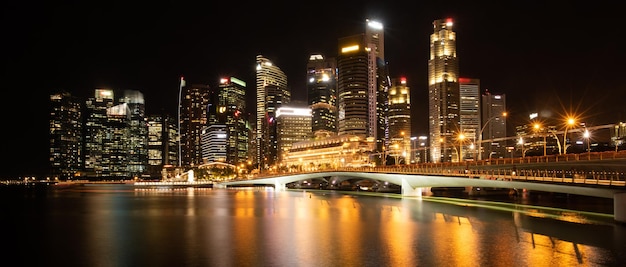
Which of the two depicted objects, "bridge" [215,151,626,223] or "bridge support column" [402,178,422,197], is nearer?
"bridge" [215,151,626,223]

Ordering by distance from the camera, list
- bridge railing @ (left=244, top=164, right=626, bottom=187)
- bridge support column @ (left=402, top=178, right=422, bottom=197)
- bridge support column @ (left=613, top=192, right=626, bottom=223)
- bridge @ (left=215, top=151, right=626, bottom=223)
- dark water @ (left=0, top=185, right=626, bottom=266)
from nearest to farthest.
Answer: dark water @ (left=0, top=185, right=626, bottom=266) < bridge support column @ (left=613, top=192, right=626, bottom=223) < bridge @ (left=215, top=151, right=626, bottom=223) < bridge railing @ (left=244, top=164, right=626, bottom=187) < bridge support column @ (left=402, top=178, right=422, bottom=197)

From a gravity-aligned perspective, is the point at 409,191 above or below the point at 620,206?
below

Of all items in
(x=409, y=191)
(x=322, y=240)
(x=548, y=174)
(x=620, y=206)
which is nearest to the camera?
(x=322, y=240)

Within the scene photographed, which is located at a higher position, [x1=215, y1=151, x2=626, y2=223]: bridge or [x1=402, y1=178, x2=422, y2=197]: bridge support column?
[x1=215, y1=151, x2=626, y2=223]: bridge

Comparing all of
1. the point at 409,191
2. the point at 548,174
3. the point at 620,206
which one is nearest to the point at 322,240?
the point at 620,206

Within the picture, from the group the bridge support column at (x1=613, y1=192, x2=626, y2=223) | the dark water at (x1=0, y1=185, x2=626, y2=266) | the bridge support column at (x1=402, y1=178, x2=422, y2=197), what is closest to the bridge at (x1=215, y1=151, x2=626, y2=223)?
the bridge support column at (x1=613, y1=192, x2=626, y2=223)

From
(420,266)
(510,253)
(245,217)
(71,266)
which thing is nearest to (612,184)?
(510,253)

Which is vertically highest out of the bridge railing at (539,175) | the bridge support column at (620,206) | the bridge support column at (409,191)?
the bridge railing at (539,175)

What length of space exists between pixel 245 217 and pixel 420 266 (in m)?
31.1

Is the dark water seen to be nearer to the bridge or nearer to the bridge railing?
the bridge

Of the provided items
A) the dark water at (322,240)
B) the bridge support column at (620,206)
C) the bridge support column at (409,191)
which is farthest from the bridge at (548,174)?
the bridge support column at (409,191)

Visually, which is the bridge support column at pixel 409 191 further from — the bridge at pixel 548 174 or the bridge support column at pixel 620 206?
the bridge support column at pixel 620 206

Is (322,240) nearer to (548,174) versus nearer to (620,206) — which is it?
(620,206)

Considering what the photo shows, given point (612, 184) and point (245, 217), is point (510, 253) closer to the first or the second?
point (612, 184)
